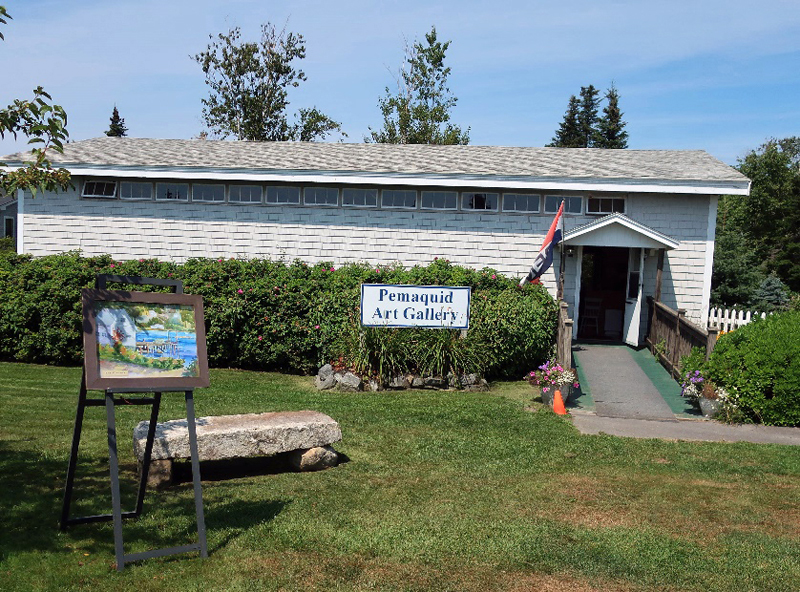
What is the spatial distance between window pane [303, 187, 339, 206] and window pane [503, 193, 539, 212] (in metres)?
3.97

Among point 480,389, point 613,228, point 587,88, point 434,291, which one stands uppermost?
point 587,88

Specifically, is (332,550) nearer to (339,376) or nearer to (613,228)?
(339,376)

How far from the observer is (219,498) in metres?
6.72

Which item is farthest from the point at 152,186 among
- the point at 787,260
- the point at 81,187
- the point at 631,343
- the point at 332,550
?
the point at 787,260

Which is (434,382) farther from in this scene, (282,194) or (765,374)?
(282,194)

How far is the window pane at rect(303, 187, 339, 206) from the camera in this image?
17.3 m

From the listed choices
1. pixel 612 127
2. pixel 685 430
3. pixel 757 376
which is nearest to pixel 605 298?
pixel 757 376

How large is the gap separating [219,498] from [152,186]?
496 inches

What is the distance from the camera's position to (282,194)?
17469 millimetres

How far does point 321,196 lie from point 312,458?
10.6m

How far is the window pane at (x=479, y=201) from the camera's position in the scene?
668 inches

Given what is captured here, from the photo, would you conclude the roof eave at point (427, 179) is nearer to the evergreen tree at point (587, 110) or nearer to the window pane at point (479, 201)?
the window pane at point (479, 201)

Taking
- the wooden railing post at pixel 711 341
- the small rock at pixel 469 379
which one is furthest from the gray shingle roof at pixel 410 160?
the small rock at pixel 469 379

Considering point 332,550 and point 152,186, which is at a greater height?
point 152,186
